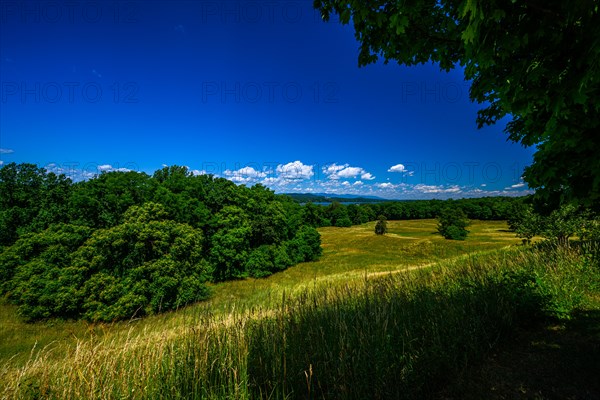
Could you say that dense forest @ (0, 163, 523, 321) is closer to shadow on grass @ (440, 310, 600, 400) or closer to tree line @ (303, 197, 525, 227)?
shadow on grass @ (440, 310, 600, 400)

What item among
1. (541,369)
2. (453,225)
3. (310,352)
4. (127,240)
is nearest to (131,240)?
(127,240)

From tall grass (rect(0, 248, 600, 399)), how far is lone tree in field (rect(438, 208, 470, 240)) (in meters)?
60.2

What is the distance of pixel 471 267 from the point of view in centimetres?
736

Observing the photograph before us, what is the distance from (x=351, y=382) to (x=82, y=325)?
2793 centimetres

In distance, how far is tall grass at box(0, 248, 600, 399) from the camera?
9.37 feet

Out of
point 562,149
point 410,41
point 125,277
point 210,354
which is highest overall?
point 410,41

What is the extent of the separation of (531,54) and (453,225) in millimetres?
67182

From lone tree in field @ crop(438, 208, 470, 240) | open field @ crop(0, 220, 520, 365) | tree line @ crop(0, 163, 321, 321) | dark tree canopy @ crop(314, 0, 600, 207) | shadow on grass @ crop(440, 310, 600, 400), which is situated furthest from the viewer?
lone tree in field @ crop(438, 208, 470, 240)

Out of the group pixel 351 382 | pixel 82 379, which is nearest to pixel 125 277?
pixel 82 379

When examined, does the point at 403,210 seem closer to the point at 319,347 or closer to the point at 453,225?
the point at 453,225

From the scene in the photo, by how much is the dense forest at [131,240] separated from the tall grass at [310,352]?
9.57 metres

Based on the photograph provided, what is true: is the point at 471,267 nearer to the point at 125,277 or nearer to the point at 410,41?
the point at 410,41

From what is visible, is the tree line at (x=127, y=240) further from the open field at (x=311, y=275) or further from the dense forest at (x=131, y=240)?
the open field at (x=311, y=275)

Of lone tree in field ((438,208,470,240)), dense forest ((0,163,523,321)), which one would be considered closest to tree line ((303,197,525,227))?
lone tree in field ((438,208,470,240))
